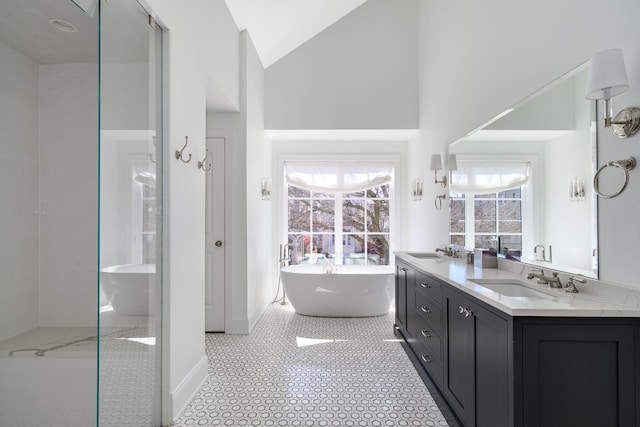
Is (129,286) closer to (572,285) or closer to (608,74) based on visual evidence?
(572,285)

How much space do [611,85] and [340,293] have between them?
314 centimetres

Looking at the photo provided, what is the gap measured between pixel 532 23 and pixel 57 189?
105 inches

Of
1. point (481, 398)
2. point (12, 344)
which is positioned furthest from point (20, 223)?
point (481, 398)

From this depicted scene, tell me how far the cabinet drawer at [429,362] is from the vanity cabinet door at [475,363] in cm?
11

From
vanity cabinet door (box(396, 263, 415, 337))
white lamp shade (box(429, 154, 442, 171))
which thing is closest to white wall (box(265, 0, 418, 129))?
white lamp shade (box(429, 154, 442, 171))

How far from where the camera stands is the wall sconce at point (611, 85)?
135cm

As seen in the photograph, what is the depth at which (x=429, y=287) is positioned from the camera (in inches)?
96.7

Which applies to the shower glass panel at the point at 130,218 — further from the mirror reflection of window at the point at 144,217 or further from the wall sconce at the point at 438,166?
the wall sconce at the point at 438,166

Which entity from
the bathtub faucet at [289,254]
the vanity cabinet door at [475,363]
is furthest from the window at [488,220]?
the bathtub faucet at [289,254]

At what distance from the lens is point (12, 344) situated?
4.45ft

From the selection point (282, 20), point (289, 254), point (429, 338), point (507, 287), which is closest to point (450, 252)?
point (429, 338)

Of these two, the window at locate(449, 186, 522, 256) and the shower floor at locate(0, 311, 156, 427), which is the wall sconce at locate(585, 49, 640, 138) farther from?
the shower floor at locate(0, 311, 156, 427)

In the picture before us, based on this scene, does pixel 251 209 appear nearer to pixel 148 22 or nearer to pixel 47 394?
pixel 148 22

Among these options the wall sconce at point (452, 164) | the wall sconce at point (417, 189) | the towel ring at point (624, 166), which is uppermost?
the wall sconce at point (452, 164)
